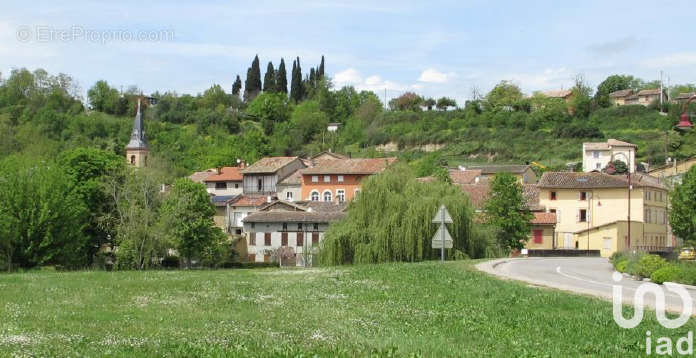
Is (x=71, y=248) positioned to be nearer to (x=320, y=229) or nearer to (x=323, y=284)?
(x=320, y=229)

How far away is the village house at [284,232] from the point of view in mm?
85500

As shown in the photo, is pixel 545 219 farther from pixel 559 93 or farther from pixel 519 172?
pixel 559 93

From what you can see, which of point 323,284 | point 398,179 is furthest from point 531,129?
point 323,284

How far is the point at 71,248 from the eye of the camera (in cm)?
6038

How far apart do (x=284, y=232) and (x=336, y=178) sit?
802 inches

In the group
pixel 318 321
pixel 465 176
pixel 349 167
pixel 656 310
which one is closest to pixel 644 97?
pixel 465 176

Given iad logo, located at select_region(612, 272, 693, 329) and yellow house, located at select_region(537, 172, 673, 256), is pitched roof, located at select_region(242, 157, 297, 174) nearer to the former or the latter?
yellow house, located at select_region(537, 172, 673, 256)

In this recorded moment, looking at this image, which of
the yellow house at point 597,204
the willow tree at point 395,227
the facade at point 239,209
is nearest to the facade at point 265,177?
the facade at point 239,209

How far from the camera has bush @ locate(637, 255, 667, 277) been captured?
32.3 m

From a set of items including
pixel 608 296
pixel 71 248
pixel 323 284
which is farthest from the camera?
pixel 71 248

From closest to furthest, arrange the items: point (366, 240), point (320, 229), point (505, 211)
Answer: point (366, 240), point (505, 211), point (320, 229)

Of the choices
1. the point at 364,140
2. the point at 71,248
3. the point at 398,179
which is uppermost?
the point at 364,140

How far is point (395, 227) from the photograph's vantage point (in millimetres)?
50625

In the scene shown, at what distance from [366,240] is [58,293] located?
29145 millimetres
